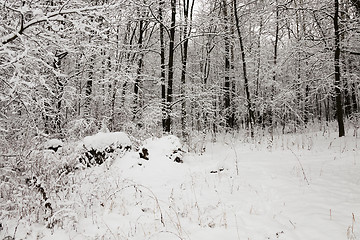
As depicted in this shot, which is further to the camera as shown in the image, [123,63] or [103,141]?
[123,63]

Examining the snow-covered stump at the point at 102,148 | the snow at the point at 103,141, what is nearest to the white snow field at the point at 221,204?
the snow-covered stump at the point at 102,148

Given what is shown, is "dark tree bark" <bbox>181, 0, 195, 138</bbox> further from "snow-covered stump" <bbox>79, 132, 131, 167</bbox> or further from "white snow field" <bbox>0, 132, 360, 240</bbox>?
"white snow field" <bbox>0, 132, 360, 240</bbox>

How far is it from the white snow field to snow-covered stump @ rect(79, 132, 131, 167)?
480mm

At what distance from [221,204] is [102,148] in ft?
13.5

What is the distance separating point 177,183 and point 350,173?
364 centimetres

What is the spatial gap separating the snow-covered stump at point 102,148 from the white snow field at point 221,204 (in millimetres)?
480

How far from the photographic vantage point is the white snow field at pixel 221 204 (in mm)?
3164

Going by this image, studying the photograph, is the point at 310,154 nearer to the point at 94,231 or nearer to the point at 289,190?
the point at 289,190

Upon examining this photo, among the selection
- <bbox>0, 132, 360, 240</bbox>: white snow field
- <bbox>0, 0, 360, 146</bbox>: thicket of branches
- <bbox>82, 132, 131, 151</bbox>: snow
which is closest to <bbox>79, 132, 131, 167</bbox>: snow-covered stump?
<bbox>82, 132, 131, 151</bbox>: snow

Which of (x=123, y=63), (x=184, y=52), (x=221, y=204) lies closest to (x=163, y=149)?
(x=221, y=204)

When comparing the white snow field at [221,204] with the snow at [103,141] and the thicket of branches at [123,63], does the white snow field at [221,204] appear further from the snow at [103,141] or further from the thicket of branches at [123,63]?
the thicket of branches at [123,63]

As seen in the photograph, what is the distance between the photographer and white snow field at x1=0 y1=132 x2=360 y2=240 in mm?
3164

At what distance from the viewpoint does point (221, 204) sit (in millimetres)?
4074

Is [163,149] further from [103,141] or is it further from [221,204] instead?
[221,204]
